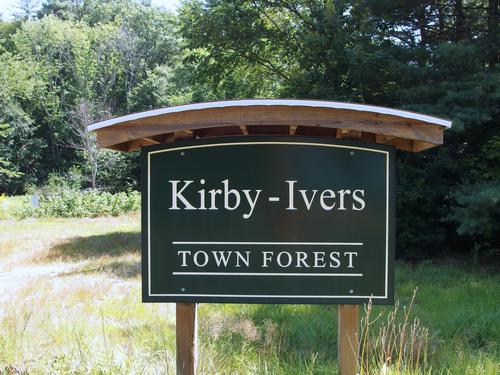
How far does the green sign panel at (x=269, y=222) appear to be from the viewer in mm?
2740

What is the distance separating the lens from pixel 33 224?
1881 centimetres

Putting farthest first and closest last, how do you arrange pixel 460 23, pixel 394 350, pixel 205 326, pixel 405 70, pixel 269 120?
pixel 460 23 → pixel 405 70 → pixel 205 326 → pixel 394 350 → pixel 269 120

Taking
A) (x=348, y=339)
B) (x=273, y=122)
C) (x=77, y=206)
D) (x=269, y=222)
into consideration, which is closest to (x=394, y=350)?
(x=348, y=339)

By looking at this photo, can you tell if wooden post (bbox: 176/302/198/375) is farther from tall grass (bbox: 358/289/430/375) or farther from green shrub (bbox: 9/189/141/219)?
green shrub (bbox: 9/189/141/219)

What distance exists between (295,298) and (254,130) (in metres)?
1.04

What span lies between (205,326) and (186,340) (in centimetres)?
191

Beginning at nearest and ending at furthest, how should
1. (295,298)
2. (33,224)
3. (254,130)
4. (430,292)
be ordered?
(295,298) < (254,130) < (430,292) < (33,224)

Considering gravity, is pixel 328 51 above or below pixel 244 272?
above

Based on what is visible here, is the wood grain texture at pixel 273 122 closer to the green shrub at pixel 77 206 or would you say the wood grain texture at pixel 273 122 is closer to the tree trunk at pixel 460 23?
the tree trunk at pixel 460 23

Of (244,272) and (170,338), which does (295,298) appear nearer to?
(244,272)

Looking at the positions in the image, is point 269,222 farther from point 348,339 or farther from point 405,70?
point 405,70

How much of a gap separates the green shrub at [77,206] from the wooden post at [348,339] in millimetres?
20760

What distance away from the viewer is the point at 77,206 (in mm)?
22406

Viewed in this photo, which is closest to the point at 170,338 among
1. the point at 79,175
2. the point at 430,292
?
the point at 430,292
